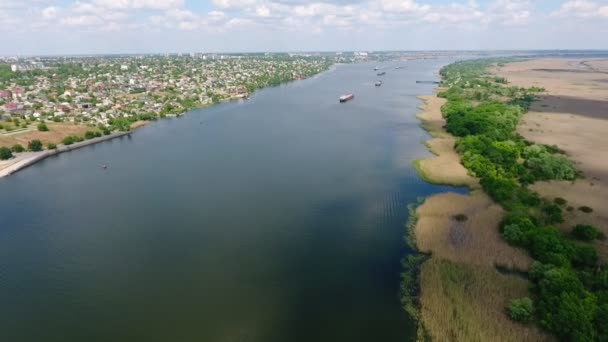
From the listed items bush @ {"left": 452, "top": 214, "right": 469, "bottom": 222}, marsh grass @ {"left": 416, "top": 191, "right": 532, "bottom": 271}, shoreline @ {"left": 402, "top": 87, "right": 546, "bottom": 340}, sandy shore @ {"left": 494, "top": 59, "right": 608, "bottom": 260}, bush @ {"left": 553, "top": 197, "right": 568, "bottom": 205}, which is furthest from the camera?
sandy shore @ {"left": 494, "top": 59, "right": 608, "bottom": 260}

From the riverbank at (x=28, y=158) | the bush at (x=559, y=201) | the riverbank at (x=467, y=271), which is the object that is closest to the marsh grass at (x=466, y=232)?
the riverbank at (x=467, y=271)

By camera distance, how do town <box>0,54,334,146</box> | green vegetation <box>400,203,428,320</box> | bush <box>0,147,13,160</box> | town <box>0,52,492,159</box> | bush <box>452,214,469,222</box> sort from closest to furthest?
green vegetation <box>400,203,428,320</box>
bush <box>452,214,469,222</box>
bush <box>0,147,13,160</box>
town <box>0,52,492,159</box>
town <box>0,54,334,146</box>

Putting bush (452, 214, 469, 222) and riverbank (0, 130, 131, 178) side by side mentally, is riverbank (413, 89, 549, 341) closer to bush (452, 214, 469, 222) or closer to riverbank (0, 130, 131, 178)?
bush (452, 214, 469, 222)

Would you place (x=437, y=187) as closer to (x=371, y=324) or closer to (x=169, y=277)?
(x=371, y=324)

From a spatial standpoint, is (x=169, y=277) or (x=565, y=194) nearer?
(x=169, y=277)

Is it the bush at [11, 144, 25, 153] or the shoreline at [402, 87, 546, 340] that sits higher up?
the bush at [11, 144, 25, 153]

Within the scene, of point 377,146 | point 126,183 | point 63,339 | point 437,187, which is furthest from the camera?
point 377,146

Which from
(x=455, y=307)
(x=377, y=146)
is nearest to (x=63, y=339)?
(x=455, y=307)

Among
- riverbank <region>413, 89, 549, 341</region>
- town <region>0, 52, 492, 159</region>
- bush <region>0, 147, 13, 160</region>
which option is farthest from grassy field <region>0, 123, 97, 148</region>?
riverbank <region>413, 89, 549, 341</region>
